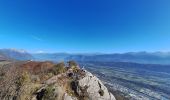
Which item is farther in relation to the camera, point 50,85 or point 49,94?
point 50,85

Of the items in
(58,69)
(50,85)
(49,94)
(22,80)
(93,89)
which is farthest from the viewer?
(58,69)

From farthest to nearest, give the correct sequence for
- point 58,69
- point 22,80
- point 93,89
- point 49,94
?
point 58,69 < point 93,89 < point 22,80 < point 49,94

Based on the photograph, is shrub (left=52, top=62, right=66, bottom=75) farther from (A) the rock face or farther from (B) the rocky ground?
(A) the rock face

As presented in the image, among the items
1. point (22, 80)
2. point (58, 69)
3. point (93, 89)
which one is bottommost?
point (93, 89)

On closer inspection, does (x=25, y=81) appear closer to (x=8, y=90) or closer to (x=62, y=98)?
(x=8, y=90)

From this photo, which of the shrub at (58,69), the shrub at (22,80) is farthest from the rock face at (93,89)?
the shrub at (22,80)

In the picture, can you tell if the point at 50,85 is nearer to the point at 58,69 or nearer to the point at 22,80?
the point at 22,80

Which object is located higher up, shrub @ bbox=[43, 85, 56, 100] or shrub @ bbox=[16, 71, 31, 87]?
shrub @ bbox=[16, 71, 31, 87]

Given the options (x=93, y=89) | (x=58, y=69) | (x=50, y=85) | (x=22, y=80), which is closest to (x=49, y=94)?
(x=50, y=85)

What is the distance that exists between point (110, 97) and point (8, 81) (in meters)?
16.8

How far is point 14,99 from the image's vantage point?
27266 millimetres

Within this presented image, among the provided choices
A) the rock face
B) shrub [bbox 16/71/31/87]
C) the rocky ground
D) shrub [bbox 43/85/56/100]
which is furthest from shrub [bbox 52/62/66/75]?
shrub [bbox 43/85/56/100]

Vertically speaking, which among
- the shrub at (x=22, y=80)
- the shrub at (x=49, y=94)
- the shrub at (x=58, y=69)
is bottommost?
the shrub at (x=49, y=94)

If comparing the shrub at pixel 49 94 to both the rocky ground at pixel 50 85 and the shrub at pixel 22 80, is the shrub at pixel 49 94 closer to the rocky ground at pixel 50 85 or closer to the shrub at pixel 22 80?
the rocky ground at pixel 50 85
